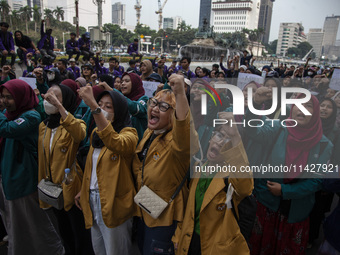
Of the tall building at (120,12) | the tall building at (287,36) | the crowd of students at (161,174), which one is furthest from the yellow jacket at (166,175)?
the tall building at (120,12)

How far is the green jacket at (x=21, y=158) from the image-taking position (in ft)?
7.83

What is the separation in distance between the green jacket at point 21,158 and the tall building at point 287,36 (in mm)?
126437

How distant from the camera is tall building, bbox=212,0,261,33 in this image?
105650 millimetres

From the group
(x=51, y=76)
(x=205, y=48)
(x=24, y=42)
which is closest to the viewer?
(x=51, y=76)

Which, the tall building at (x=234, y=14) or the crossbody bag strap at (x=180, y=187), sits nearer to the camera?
the crossbody bag strap at (x=180, y=187)

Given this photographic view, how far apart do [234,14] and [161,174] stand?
393 feet

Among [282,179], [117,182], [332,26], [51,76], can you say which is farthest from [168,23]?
[117,182]

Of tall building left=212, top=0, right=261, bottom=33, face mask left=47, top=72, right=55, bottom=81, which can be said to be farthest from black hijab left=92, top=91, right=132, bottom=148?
tall building left=212, top=0, right=261, bottom=33

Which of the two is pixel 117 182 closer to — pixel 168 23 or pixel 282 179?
pixel 282 179

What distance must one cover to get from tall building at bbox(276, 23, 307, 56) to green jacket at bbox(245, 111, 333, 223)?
126 meters

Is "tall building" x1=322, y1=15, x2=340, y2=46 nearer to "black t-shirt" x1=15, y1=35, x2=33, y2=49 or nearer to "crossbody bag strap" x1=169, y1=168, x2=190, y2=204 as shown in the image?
"crossbody bag strap" x1=169, y1=168, x2=190, y2=204

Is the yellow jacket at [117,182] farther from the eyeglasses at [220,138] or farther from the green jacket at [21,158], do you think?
the green jacket at [21,158]

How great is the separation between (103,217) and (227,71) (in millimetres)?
6500

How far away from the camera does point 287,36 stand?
11394cm
